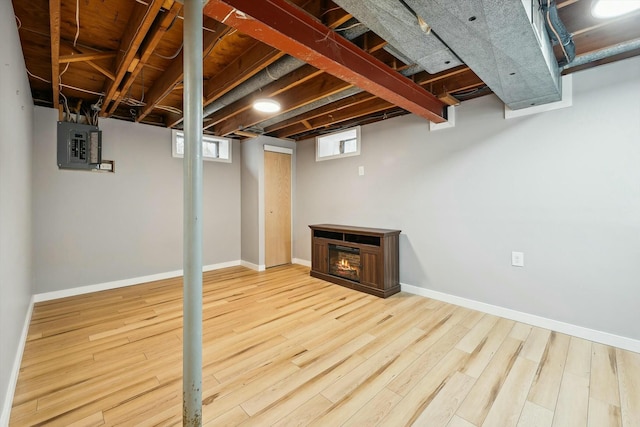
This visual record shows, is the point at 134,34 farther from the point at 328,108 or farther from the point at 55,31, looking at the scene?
the point at 328,108

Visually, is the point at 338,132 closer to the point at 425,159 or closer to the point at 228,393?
the point at 425,159

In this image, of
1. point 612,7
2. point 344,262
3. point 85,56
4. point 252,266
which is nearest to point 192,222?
point 85,56

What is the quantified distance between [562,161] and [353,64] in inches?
84.3

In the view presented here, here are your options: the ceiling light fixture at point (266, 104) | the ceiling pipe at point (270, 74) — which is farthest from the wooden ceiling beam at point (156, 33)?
the ceiling light fixture at point (266, 104)

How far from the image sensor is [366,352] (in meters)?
2.17

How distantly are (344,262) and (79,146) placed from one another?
387cm

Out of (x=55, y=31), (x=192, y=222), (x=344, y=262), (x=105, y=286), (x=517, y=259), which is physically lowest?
(x=105, y=286)

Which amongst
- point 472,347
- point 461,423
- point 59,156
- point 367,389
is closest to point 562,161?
point 472,347

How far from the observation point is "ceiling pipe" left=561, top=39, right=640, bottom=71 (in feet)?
6.50

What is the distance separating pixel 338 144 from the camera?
4.60 metres

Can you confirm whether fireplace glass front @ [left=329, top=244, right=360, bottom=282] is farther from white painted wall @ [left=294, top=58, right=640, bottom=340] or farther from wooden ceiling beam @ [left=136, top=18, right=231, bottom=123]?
wooden ceiling beam @ [left=136, top=18, right=231, bottom=123]

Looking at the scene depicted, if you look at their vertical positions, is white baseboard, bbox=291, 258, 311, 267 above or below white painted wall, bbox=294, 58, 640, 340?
below

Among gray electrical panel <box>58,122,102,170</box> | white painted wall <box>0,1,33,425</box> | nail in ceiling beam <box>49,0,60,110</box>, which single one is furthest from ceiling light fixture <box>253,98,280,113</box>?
gray electrical panel <box>58,122,102,170</box>

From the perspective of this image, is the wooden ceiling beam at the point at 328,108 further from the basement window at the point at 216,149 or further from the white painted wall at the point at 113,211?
the white painted wall at the point at 113,211
